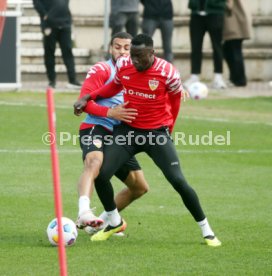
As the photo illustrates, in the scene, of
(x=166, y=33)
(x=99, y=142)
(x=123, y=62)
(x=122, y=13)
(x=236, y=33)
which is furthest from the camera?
(x=236, y=33)

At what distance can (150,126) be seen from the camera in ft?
39.1

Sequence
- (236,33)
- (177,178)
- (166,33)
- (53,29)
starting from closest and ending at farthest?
(177,178) < (53,29) < (166,33) < (236,33)

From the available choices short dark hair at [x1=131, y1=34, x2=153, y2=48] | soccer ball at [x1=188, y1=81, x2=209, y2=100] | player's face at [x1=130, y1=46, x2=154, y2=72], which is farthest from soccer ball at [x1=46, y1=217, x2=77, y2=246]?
soccer ball at [x1=188, y1=81, x2=209, y2=100]

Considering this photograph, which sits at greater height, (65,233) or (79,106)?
(79,106)

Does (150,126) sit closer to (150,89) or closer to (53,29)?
(150,89)

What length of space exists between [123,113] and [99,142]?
48 centimetres

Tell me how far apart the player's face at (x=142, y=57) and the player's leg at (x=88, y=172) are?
88 centimetres

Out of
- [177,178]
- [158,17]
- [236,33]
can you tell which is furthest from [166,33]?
[177,178]

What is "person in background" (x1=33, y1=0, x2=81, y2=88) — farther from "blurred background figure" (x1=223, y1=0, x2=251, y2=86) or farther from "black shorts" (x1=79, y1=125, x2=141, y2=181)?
"black shorts" (x1=79, y1=125, x2=141, y2=181)

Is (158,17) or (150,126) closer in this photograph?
(150,126)

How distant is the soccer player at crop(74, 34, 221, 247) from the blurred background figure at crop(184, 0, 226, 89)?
12831 mm

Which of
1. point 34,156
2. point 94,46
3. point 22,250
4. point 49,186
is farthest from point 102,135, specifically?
point 94,46

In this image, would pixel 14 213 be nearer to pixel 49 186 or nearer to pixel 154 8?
pixel 49 186

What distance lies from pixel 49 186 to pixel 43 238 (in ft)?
11.0
